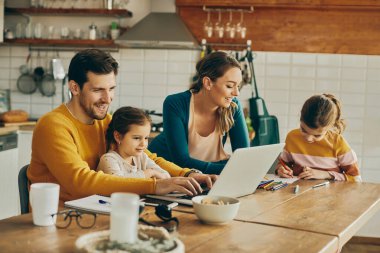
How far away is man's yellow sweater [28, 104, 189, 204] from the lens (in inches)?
81.4

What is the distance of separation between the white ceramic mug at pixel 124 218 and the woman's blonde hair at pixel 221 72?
1.64 metres

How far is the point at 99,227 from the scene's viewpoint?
5.51 ft

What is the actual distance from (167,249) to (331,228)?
688mm

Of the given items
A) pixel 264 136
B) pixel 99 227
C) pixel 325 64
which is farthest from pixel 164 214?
pixel 325 64

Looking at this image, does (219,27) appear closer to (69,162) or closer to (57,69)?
(57,69)

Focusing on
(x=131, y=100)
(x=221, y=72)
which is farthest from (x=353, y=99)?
(x=221, y=72)

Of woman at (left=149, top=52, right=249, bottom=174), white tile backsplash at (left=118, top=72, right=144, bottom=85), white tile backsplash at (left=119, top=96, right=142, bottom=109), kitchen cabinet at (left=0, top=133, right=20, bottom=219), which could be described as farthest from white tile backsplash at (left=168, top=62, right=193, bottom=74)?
woman at (left=149, top=52, right=249, bottom=174)

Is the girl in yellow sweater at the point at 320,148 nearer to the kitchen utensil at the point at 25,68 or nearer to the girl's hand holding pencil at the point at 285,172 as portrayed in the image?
the girl's hand holding pencil at the point at 285,172

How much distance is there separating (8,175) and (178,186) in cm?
274

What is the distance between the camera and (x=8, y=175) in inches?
175

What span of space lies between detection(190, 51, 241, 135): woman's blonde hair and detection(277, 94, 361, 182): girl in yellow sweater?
0.32 m

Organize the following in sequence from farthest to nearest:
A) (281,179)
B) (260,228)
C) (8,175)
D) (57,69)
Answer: (57,69), (8,175), (281,179), (260,228)

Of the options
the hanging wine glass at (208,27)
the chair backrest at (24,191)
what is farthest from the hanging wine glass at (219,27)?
the chair backrest at (24,191)

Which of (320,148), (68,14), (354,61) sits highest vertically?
(68,14)
